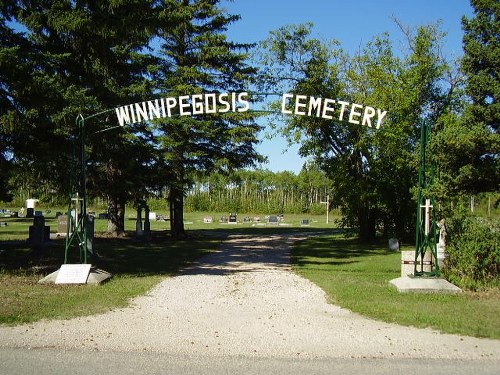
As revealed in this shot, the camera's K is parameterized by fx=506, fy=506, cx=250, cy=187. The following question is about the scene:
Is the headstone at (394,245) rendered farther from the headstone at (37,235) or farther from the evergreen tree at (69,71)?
the headstone at (37,235)

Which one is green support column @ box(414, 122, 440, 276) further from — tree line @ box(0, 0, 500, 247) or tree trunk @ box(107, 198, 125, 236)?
tree trunk @ box(107, 198, 125, 236)

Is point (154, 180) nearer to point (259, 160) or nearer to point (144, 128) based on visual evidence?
point (144, 128)

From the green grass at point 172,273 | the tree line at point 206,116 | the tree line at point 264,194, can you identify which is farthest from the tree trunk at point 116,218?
the tree line at point 264,194

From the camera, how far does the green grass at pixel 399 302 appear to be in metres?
6.96

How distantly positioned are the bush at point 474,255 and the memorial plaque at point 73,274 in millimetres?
7655

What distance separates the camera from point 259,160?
28.1 meters

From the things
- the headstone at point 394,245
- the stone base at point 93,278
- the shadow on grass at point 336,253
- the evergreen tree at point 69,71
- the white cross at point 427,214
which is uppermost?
the evergreen tree at point 69,71

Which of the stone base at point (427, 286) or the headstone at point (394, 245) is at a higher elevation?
the stone base at point (427, 286)

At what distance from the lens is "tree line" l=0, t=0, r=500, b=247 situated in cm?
1173

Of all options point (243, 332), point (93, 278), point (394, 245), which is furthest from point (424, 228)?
point (394, 245)

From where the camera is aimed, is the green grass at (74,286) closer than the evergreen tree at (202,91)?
Yes

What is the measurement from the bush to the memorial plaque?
765 centimetres

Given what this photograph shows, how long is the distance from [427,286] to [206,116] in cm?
1875

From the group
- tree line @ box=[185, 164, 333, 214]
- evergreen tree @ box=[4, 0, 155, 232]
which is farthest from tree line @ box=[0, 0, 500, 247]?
tree line @ box=[185, 164, 333, 214]
